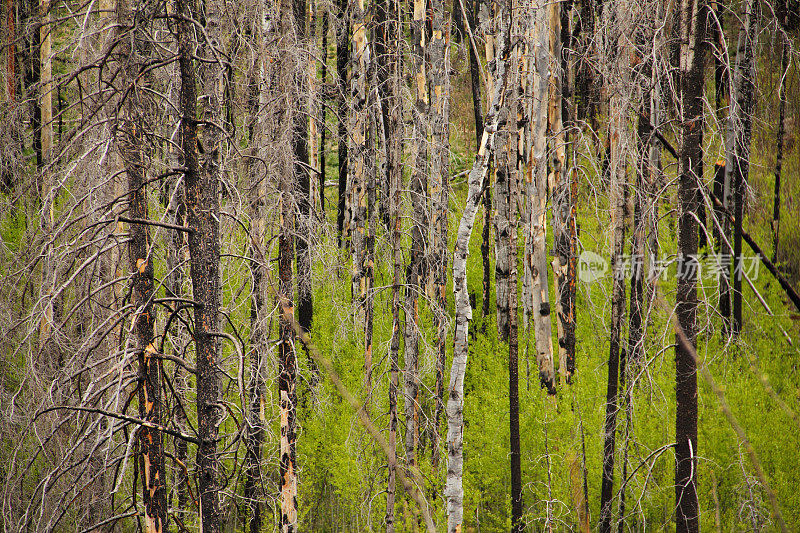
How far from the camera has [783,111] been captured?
14.6 meters

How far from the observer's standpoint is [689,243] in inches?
232

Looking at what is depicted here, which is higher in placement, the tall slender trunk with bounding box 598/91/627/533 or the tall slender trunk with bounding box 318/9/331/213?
the tall slender trunk with bounding box 318/9/331/213

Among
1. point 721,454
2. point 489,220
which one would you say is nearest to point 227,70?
point 721,454

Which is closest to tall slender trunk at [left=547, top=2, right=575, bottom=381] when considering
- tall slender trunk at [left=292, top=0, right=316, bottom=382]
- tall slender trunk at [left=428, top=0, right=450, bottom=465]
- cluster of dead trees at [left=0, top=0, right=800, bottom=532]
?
cluster of dead trees at [left=0, top=0, right=800, bottom=532]

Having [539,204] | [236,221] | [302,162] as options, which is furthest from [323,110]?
[236,221]

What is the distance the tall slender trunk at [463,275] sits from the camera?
545cm

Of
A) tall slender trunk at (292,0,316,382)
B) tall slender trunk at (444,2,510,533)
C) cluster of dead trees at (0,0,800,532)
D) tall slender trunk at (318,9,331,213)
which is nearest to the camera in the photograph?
cluster of dead trees at (0,0,800,532)

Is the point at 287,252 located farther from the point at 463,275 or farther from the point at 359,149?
the point at 359,149

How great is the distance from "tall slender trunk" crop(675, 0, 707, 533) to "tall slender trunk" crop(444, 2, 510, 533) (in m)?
1.81

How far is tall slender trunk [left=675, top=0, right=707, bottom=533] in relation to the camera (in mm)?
5676

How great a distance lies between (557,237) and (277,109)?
6020 mm

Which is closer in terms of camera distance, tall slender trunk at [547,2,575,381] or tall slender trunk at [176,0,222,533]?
tall slender trunk at [176,0,222,533]

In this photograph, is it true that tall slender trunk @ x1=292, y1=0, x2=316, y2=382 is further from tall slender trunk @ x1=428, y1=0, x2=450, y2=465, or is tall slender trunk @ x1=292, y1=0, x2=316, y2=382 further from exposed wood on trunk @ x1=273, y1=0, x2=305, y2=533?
tall slender trunk @ x1=428, y1=0, x2=450, y2=465

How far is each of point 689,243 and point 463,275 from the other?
2362mm
